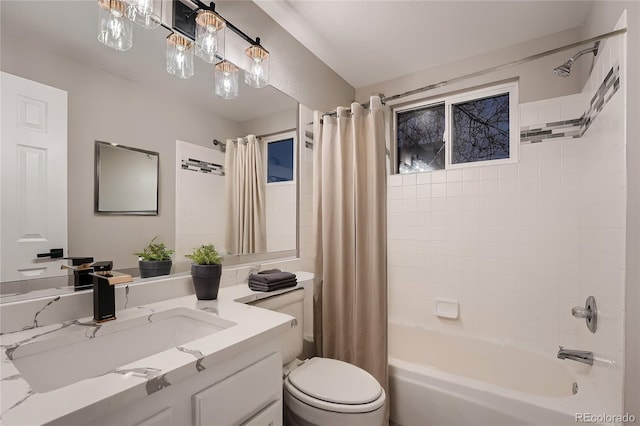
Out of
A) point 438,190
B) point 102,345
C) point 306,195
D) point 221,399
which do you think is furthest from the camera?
point 438,190

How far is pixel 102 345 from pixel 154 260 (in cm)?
41

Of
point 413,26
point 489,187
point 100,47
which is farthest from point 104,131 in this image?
point 489,187

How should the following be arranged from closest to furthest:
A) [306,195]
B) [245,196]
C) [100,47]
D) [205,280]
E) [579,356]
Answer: [100,47]
[205,280]
[579,356]
[245,196]
[306,195]

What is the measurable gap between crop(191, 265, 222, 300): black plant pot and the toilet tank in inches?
8.2

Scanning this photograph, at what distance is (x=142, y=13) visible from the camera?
3.85 feet

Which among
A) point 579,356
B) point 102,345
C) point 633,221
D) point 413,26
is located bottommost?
point 579,356

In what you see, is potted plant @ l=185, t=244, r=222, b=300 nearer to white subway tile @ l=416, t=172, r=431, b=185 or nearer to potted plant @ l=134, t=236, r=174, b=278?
potted plant @ l=134, t=236, r=174, b=278

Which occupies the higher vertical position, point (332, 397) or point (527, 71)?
point (527, 71)

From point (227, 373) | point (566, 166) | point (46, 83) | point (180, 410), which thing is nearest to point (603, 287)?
point (566, 166)

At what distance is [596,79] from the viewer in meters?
1.70

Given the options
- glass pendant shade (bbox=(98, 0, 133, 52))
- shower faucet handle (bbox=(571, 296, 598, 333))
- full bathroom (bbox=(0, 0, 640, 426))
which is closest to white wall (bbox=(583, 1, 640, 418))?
full bathroom (bbox=(0, 0, 640, 426))

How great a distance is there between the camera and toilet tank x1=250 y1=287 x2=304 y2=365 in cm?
146

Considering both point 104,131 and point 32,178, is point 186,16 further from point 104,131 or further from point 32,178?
point 32,178

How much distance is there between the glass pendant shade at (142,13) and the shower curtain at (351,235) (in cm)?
116
